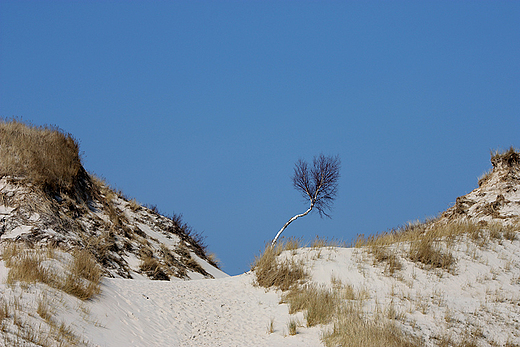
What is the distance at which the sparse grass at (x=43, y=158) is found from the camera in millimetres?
15469

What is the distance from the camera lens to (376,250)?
12711mm

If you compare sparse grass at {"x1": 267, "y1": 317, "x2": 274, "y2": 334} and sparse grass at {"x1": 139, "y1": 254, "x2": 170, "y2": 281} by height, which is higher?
sparse grass at {"x1": 139, "y1": 254, "x2": 170, "y2": 281}

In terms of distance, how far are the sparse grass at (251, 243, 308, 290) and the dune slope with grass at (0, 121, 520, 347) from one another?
0.04m

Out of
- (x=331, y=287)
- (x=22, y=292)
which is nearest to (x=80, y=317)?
(x=22, y=292)

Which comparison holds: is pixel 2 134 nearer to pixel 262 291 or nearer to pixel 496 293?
pixel 262 291

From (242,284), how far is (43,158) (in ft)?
30.8

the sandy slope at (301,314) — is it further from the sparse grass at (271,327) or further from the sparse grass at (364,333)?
the sparse grass at (364,333)

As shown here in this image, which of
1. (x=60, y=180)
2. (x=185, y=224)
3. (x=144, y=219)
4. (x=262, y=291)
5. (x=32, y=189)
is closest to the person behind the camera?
(x=262, y=291)

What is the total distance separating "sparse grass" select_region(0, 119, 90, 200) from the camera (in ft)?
50.8

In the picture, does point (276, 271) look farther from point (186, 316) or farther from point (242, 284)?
point (186, 316)

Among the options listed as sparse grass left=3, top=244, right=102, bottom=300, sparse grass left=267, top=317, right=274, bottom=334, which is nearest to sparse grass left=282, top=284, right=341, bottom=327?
sparse grass left=267, top=317, right=274, bottom=334

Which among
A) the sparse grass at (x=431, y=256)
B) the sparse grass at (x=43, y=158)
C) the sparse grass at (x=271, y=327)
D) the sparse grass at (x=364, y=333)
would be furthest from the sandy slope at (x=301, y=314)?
the sparse grass at (x=43, y=158)

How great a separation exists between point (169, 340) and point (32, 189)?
8840mm

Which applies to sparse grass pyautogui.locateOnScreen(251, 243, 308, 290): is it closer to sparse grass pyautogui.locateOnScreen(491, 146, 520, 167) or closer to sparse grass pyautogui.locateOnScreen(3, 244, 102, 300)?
sparse grass pyautogui.locateOnScreen(3, 244, 102, 300)
